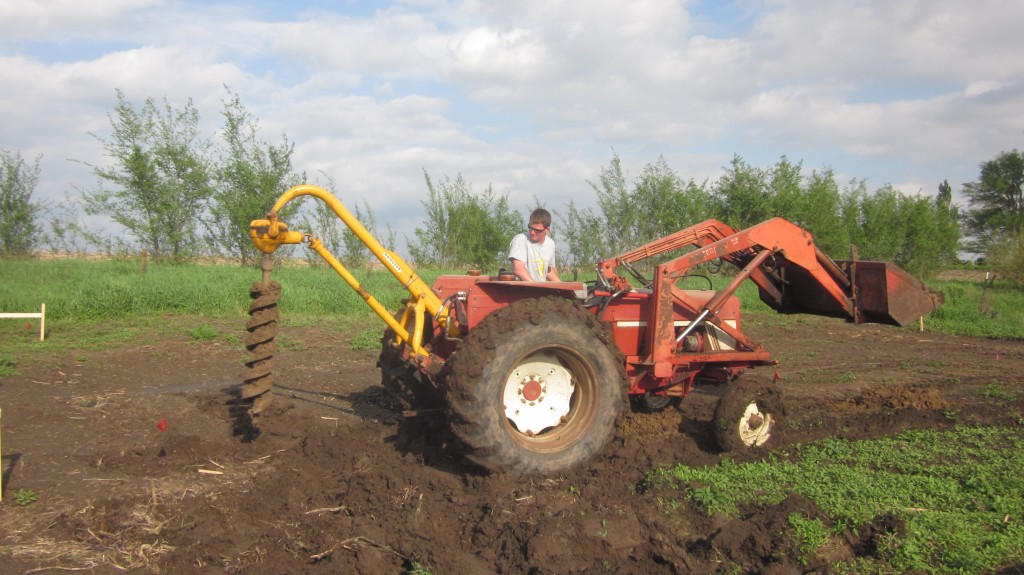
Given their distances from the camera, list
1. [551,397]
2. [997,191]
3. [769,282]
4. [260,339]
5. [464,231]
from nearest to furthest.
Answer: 1. [260,339]
2. [551,397]
3. [769,282]
4. [464,231]
5. [997,191]

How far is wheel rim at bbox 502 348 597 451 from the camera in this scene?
5172 mm

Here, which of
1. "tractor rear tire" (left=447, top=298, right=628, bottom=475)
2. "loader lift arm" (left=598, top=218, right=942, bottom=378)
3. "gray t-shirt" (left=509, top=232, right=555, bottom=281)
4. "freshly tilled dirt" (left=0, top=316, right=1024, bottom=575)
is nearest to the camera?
"freshly tilled dirt" (left=0, top=316, right=1024, bottom=575)

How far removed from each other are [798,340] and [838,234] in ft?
41.4

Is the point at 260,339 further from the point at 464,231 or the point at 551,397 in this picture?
the point at 464,231

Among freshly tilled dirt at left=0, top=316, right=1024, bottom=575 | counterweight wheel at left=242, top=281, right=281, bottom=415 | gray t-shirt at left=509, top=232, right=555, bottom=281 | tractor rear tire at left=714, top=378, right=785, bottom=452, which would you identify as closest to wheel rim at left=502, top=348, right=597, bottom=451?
freshly tilled dirt at left=0, top=316, right=1024, bottom=575

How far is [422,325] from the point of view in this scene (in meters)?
5.49

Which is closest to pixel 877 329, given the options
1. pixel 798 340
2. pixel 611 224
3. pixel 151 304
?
pixel 798 340

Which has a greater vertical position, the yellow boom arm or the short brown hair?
the short brown hair

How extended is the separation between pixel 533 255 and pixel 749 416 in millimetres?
2195

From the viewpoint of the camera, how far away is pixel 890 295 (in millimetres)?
6336

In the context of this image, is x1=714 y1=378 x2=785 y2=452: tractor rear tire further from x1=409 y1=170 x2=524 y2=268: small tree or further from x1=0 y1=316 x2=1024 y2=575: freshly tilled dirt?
x1=409 y1=170 x2=524 y2=268: small tree

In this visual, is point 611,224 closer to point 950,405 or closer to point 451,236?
point 451,236

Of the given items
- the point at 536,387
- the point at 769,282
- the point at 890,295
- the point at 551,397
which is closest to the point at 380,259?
the point at 536,387

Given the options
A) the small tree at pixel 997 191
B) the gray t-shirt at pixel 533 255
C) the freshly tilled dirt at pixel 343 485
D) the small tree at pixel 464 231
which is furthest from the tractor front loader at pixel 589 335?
the small tree at pixel 997 191
